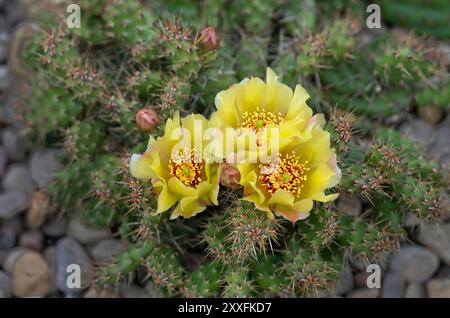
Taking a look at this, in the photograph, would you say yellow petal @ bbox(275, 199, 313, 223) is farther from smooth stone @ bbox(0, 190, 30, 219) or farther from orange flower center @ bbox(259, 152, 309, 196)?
smooth stone @ bbox(0, 190, 30, 219)

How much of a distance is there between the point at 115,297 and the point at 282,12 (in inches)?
51.1

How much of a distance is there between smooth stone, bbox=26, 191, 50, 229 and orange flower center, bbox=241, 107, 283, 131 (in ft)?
3.18

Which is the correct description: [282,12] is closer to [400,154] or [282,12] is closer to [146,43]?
[146,43]

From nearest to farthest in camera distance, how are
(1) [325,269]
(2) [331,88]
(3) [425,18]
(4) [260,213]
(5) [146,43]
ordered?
(4) [260,213] < (1) [325,269] < (5) [146,43] < (2) [331,88] < (3) [425,18]

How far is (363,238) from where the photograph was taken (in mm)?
2244

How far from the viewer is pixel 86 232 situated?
2.60 meters

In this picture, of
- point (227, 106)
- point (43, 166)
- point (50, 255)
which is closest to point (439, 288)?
point (227, 106)

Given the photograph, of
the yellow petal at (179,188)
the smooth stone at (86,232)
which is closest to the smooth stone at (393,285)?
the yellow petal at (179,188)

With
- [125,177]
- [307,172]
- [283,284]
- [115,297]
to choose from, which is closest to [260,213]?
[307,172]

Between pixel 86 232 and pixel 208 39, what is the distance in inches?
34.3

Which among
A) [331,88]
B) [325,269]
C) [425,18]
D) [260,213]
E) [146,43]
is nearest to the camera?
[260,213]

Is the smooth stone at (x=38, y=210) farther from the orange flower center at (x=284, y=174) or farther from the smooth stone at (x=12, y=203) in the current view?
the orange flower center at (x=284, y=174)

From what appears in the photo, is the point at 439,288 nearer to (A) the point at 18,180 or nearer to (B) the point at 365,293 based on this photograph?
(B) the point at 365,293

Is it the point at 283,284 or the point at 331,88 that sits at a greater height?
the point at 331,88
